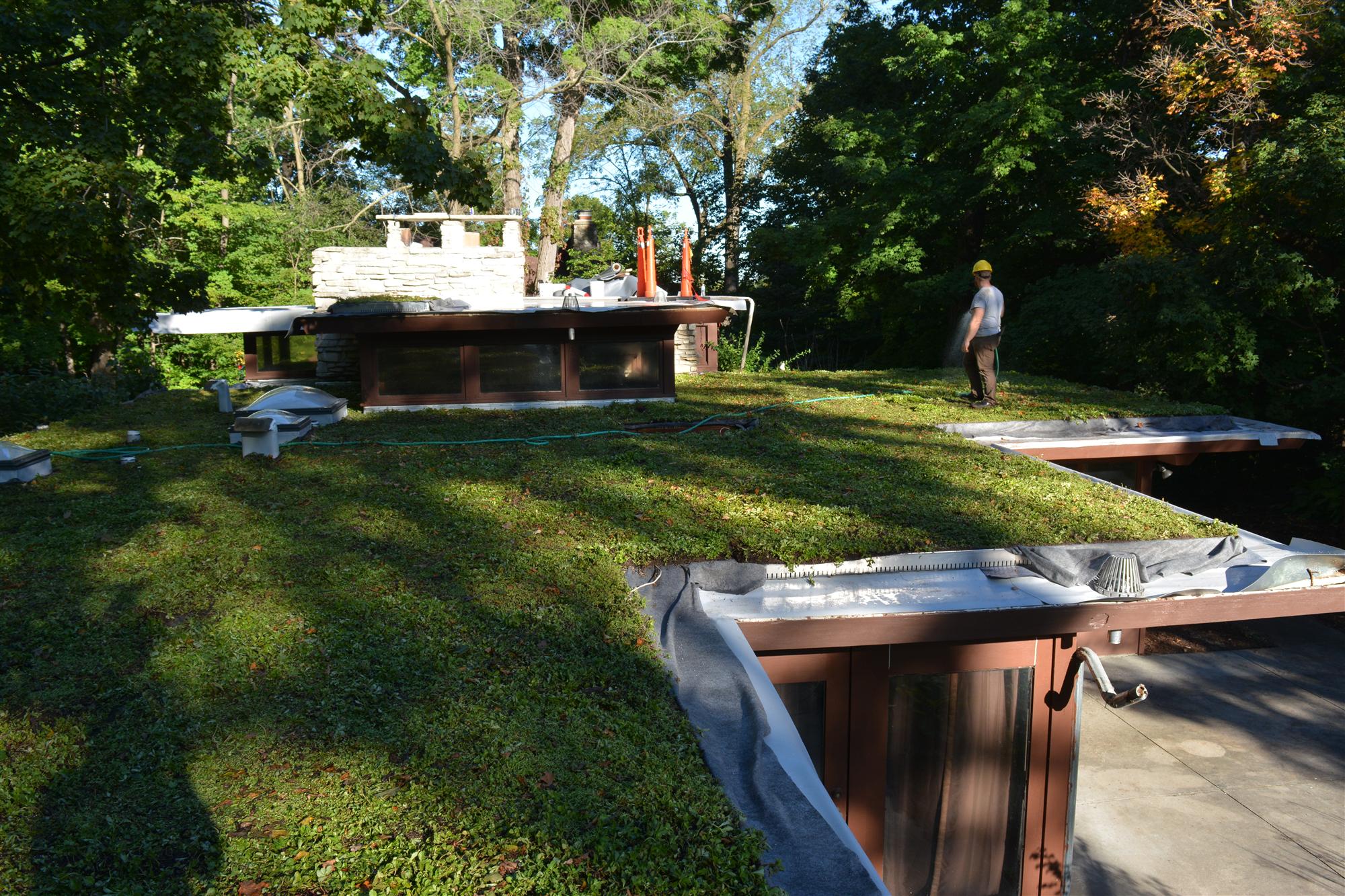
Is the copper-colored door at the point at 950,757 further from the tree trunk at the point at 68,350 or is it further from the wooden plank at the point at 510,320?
the tree trunk at the point at 68,350

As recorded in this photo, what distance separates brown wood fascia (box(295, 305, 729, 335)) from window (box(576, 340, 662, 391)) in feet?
1.26

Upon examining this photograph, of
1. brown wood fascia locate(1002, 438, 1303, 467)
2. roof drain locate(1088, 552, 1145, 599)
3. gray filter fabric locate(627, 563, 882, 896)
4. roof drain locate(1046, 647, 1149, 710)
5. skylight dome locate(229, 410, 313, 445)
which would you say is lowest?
roof drain locate(1046, 647, 1149, 710)

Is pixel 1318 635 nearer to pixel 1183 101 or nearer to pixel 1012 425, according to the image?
pixel 1012 425

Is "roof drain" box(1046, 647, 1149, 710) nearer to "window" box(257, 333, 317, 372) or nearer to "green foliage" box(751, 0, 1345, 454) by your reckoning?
"green foliage" box(751, 0, 1345, 454)

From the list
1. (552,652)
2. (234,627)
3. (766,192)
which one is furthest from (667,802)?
(766,192)

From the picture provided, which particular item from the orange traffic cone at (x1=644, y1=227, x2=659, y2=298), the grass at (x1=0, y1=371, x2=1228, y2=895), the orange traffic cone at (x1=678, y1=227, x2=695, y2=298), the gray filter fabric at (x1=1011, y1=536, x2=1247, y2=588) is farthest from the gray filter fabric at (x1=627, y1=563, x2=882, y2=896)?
the orange traffic cone at (x1=644, y1=227, x2=659, y2=298)

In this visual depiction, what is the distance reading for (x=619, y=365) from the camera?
544 inches

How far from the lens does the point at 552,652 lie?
4.71 metres

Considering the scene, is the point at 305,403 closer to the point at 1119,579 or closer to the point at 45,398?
the point at 45,398

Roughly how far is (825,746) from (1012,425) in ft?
21.0

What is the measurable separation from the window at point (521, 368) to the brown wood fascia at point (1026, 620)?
8860 mm

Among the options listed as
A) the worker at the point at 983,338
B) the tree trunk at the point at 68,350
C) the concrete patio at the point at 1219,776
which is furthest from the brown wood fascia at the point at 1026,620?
the tree trunk at the point at 68,350

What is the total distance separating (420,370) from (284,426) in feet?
9.12

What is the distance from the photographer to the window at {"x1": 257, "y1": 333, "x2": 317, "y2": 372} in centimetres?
1738
